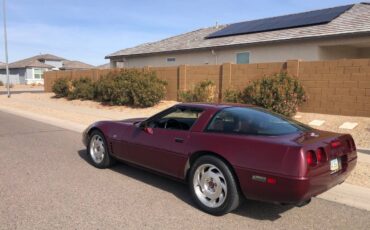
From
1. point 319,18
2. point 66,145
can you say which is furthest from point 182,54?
point 66,145

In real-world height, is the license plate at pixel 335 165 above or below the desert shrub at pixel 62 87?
below

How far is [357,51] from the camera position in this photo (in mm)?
18906

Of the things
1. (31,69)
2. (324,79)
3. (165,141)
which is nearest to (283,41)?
(324,79)

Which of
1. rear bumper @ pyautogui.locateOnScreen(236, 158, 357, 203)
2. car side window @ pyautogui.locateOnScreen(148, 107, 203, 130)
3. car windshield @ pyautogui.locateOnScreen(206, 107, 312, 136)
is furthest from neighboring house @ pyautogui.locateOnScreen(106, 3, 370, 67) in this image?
rear bumper @ pyautogui.locateOnScreen(236, 158, 357, 203)

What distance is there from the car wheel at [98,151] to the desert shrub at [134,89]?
10.4m

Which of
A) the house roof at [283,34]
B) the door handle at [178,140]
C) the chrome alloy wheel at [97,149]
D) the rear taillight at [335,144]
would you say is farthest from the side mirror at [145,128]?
the house roof at [283,34]

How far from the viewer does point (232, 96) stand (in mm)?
14219

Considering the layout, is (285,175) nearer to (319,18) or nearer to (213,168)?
(213,168)

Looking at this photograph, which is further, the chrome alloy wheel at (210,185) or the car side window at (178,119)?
the car side window at (178,119)

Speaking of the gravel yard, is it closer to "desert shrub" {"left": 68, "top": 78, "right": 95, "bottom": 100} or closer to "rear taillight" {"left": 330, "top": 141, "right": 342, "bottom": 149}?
"desert shrub" {"left": 68, "top": 78, "right": 95, "bottom": 100}

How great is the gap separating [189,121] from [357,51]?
52.6 feet

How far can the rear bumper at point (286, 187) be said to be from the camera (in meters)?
3.99

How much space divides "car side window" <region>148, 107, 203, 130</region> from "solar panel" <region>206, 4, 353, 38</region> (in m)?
14.0

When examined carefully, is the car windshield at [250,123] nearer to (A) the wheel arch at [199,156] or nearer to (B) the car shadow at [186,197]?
(A) the wheel arch at [199,156]
